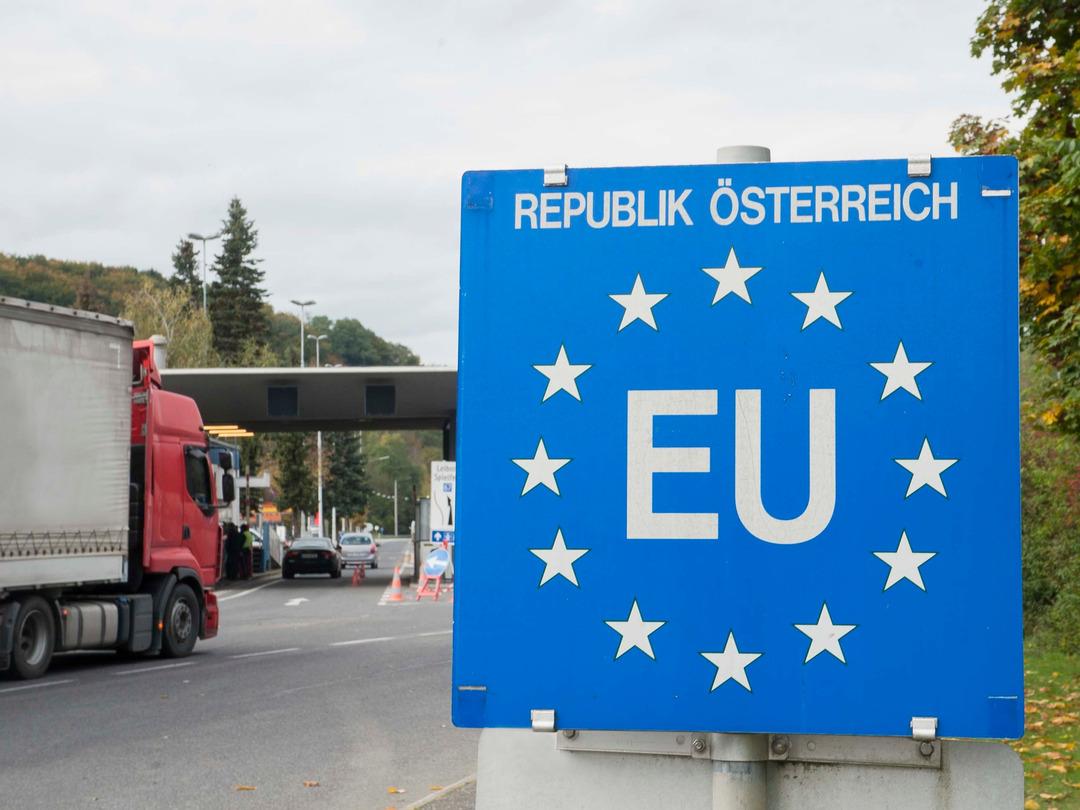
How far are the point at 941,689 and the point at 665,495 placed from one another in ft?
1.77

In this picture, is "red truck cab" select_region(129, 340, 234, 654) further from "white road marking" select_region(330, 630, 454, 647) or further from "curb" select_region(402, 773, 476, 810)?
"curb" select_region(402, 773, 476, 810)

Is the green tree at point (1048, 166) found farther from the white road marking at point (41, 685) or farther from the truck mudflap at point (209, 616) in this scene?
the truck mudflap at point (209, 616)

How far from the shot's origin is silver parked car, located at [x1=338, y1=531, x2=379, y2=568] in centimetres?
5872

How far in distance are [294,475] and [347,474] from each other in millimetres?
36440

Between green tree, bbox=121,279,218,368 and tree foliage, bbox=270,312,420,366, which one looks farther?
tree foliage, bbox=270,312,420,366

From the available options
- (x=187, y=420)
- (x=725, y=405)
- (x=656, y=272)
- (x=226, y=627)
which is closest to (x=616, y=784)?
(x=725, y=405)

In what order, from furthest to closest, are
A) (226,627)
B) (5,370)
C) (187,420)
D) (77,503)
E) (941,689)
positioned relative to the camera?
(226,627), (187,420), (77,503), (5,370), (941,689)

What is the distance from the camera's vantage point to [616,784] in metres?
2.48

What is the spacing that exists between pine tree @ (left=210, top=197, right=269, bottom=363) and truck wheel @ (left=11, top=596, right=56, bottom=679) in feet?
324

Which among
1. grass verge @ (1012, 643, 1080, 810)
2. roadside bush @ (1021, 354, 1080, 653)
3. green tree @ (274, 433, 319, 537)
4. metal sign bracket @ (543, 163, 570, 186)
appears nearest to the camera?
metal sign bracket @ (543, 163, 570, 186)

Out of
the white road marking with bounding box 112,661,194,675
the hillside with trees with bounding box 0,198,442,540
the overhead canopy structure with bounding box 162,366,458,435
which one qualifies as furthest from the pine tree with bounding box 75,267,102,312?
the white road marking with bounding box 112,661,194,675

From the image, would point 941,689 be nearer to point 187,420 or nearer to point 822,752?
point 822,752

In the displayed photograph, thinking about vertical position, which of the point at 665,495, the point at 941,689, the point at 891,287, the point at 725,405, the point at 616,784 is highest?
the point at 891,287

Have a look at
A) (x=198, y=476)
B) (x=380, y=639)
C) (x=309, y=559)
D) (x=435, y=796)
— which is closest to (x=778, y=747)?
(x=435, y=796)
